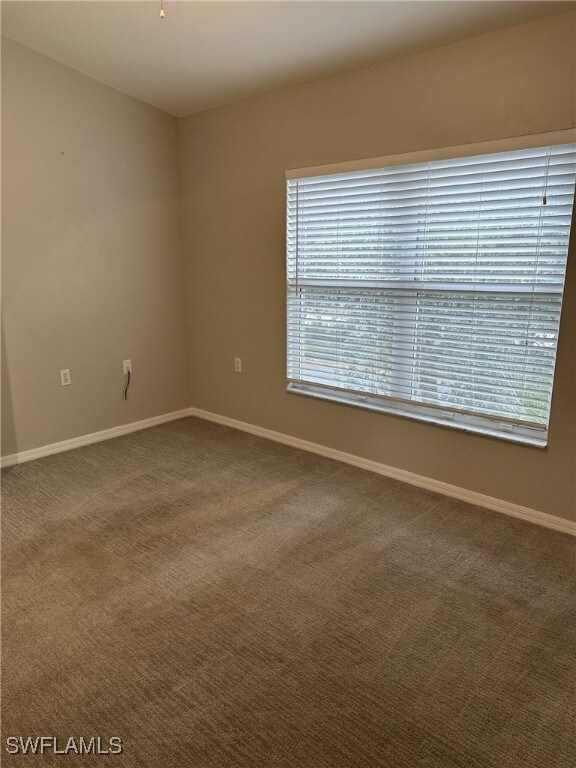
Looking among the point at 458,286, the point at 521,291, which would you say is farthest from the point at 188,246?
the point at 521,291

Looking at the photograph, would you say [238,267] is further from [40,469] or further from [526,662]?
[526,662]

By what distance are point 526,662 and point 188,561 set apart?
1.38 meters

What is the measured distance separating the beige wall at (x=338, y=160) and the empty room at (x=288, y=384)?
0.06 feet

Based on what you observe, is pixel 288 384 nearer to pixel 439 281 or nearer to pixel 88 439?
pixel 439 281

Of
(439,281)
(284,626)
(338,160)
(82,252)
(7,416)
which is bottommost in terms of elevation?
(284,626)

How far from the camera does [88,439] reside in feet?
12.5

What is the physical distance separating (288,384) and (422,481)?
1165 millimetres

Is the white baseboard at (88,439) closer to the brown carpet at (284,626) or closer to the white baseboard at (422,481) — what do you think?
the brown carpet at (284,626)

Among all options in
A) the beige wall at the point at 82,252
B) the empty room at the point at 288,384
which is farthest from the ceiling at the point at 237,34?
the beige wall at the point at 82,252

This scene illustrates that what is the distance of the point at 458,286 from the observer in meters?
2.75

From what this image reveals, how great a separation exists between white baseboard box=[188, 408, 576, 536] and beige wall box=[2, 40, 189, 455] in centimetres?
100

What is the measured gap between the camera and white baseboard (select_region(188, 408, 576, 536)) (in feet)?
8.68

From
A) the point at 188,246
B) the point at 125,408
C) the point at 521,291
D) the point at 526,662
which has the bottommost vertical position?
the point at 526,662

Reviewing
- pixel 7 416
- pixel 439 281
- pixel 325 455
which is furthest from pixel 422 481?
pixel 7 416
